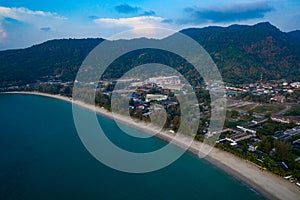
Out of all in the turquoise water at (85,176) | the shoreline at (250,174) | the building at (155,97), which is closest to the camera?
the shoreline at (250,174)

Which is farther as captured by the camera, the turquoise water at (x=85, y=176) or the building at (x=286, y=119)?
the building at (x=286, y=119)

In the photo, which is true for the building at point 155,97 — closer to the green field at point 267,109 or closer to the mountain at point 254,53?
the green field at point 267,109

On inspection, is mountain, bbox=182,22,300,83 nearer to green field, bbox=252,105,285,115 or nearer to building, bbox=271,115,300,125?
green field, bbox=252,105,285,115

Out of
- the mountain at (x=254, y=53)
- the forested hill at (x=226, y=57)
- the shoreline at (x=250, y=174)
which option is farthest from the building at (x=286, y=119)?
the mountain at (x=254, y=53)

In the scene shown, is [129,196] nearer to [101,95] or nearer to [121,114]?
[121,114]

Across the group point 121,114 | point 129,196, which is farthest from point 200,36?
point 129,196

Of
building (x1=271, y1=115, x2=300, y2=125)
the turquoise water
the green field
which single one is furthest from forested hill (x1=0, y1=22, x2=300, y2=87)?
the turquoise water

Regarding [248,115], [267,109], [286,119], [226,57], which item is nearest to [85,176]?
[248,115]
